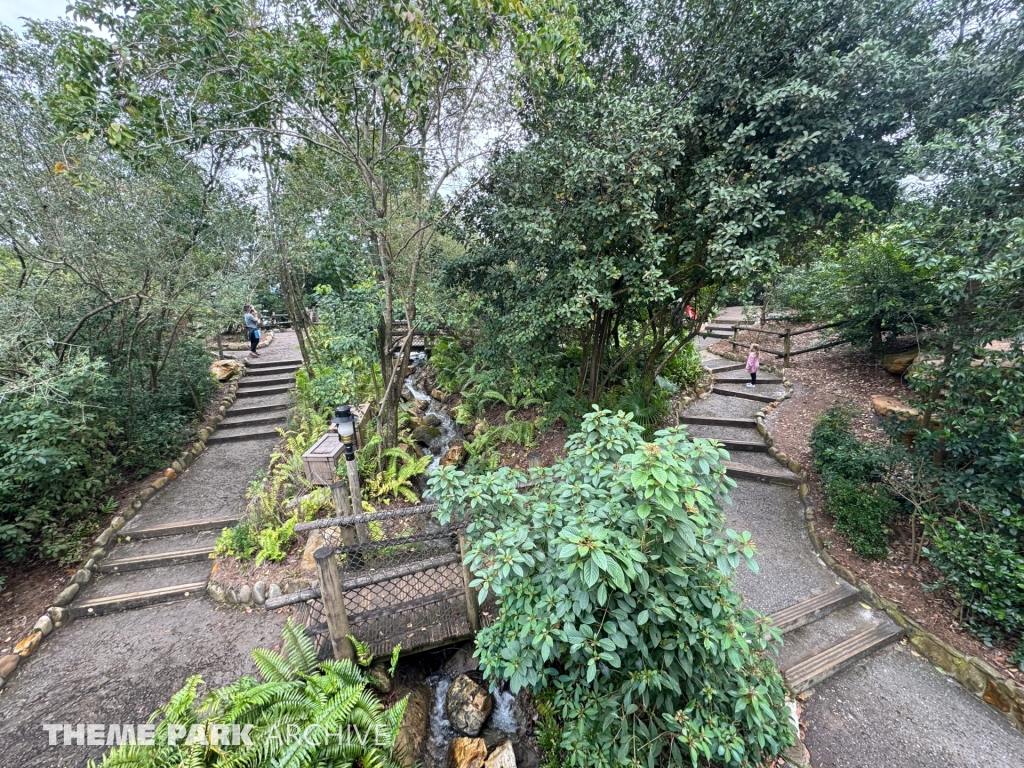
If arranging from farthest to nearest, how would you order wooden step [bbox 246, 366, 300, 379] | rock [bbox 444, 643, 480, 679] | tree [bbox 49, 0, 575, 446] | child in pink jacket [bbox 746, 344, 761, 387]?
wooden step [bbox 246, 366, 300, 379]
child in pink jacket [bbox 746, 344, 761, 387]
rock [bbox 444, 643, 480, 679]
tree [bbox 49, 0, 575, 446]

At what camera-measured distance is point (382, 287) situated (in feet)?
16.9

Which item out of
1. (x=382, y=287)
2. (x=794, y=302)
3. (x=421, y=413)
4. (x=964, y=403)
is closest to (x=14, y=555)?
(x=382, y=287)

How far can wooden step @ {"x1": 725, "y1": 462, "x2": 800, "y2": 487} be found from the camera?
504 centimetres

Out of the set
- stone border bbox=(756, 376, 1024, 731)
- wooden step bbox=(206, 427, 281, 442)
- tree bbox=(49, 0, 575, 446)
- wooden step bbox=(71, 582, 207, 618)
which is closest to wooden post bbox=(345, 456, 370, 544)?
wooden step bbox=(71, 582, 207, 618)

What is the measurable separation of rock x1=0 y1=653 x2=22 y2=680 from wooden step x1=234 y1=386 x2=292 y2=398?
5.60m

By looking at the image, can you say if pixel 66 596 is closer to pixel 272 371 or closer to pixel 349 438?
pixel 349 438

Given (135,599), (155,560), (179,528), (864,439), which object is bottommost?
(135,599)

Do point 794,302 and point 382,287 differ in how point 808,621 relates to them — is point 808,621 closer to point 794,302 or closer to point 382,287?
point 382,287

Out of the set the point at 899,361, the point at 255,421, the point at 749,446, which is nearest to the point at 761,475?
the point at 749,446

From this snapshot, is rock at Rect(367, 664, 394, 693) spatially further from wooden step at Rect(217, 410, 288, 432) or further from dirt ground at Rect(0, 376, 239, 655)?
wooden step at Rect(217, 410, 288, 432)

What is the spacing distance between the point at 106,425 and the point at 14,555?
5.46ft

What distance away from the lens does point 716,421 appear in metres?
6.47

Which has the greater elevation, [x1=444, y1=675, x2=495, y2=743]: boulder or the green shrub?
the green shrub

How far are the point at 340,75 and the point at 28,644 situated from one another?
6.20m
